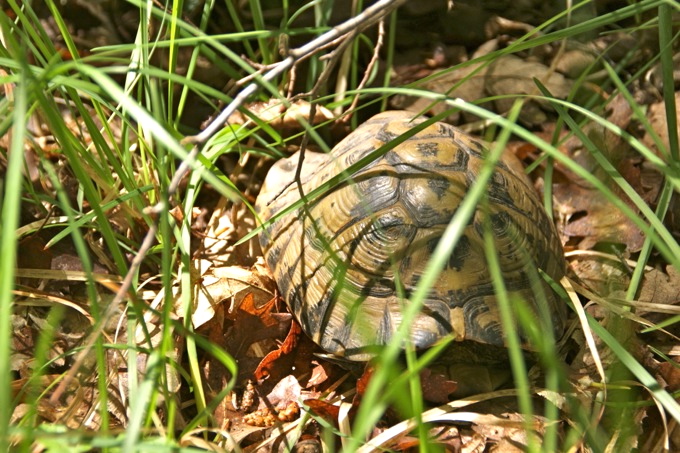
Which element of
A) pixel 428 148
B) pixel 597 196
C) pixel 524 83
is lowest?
pixel 597 196

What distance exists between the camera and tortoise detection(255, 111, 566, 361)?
206cm

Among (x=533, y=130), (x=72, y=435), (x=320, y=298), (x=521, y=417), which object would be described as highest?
(x=533, y=130)

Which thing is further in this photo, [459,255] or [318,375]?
[318,375]

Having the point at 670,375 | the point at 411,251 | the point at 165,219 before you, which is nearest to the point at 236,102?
the point at 165,219

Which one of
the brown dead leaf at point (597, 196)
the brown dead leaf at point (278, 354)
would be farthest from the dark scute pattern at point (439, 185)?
the brown dead leaf at point (597, 196)

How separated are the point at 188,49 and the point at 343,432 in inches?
70.2

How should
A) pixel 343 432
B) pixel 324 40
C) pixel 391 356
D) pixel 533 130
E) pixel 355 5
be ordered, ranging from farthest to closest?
pixel 533 130 < pixel 355 5 < pixel 343 432 < pixel 324 40 < pixel 391 356

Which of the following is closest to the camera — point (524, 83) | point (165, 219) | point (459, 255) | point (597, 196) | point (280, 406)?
point (165, 219)

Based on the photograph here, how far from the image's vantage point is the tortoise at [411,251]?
2061mm

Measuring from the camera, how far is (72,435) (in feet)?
3.98

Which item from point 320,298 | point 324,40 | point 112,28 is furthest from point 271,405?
point 112,28

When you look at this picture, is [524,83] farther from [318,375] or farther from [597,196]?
[318,375]

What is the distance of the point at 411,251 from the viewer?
2.08m

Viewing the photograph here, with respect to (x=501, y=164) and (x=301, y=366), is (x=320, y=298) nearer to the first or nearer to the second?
(x=301, y=366)
